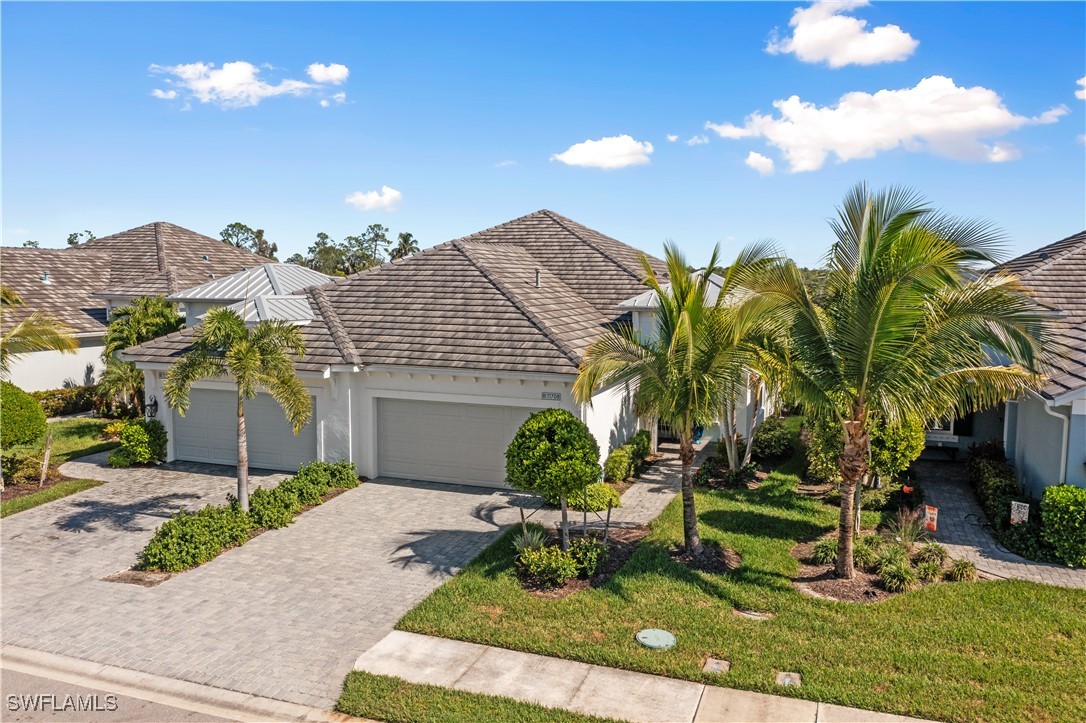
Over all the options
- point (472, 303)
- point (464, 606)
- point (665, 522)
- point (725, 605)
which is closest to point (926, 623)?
point (725, 605)

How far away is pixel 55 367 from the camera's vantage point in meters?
27.2

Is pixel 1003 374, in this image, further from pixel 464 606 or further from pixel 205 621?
pixel 205 621

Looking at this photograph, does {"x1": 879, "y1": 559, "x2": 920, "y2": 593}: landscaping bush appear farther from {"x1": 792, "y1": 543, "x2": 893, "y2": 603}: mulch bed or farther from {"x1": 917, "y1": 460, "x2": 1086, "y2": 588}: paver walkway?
{"x1": 917, "y1": 460, "x2": 1086, "y2": 588}: paver walkway

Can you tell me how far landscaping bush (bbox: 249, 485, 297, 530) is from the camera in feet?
46.4

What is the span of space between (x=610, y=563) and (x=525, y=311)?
7.46 metres

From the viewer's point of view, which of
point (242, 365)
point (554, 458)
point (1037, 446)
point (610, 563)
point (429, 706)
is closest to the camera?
point (429, 706)

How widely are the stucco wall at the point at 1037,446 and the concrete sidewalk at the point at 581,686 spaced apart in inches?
307

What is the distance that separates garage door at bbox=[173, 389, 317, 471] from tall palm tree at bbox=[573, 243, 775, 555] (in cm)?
933

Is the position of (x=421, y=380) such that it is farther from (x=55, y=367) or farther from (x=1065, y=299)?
(x=55, y=367)

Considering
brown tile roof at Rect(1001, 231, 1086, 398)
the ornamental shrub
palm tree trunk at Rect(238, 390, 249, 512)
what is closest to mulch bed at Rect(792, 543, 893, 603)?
brown tile roof at Rect(1001, 231, 1086, 398)

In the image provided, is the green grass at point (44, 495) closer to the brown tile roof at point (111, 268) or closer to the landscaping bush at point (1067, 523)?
the brown tile roof at point (111, 268)

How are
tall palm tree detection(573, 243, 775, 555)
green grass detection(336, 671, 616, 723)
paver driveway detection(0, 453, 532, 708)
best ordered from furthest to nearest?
tall palm tree detection(573, 243, 775, 555)
paver driveway detection(0, 453, 532, 708)
green grass detection(336, 671, 616, 723)

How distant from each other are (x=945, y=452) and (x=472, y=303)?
521 inches

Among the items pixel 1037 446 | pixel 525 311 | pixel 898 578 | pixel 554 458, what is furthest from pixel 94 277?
pixel 1037 446
